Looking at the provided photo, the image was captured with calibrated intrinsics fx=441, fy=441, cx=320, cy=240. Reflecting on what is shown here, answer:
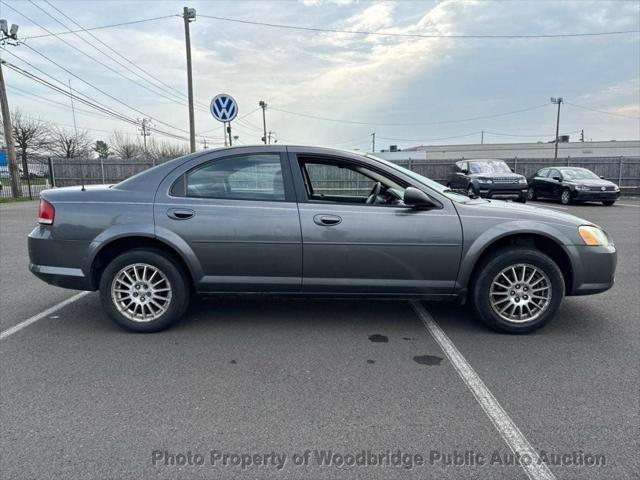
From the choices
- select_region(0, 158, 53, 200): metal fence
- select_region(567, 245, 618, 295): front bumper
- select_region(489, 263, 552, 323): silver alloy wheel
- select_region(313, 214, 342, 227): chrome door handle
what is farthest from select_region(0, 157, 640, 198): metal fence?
select_region(313, 214, 342, 227): chrome door handle

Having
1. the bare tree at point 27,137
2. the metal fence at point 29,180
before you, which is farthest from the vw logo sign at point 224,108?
the bare tree at point 27,137

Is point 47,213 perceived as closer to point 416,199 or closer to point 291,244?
point 291,244

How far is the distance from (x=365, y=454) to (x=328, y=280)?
67.9 inches

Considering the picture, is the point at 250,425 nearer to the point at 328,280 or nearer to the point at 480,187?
the point at 328,280

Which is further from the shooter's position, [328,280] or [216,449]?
[328,280]

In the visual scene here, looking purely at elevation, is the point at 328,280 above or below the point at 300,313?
above

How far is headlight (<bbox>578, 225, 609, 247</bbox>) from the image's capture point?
3865mm

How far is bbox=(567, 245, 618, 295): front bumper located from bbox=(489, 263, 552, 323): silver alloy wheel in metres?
0.29

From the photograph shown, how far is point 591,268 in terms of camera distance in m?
3.85

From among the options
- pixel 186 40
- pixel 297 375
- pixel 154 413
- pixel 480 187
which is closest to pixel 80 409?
pixel 154 413

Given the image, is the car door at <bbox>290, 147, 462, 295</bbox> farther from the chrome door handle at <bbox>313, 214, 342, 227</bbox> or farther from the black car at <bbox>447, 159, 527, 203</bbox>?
the black car at <bbox>447, 159, 527, 203</bbox>

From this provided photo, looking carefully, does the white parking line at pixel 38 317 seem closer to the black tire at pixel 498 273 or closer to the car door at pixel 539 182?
the black tire at pixel 498 273

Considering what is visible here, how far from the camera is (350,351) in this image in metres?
3.59

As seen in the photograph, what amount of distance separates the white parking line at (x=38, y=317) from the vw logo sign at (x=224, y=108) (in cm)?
610
